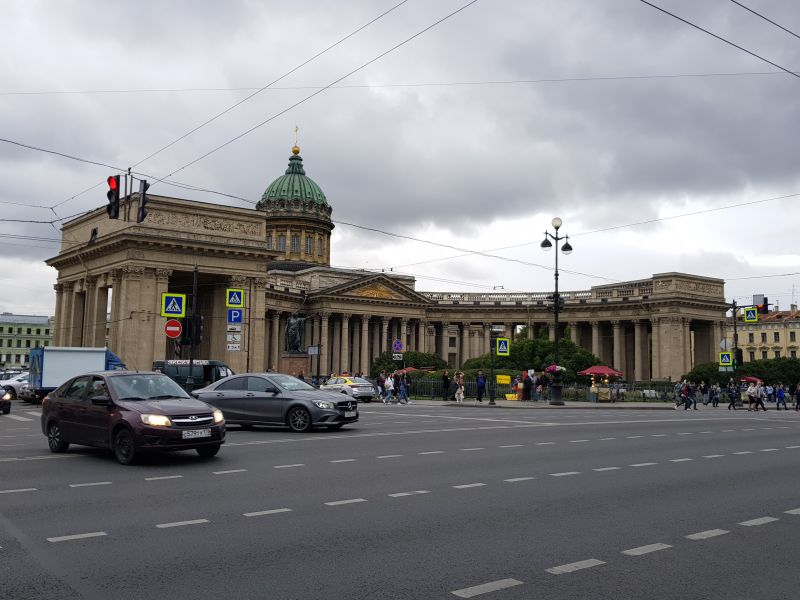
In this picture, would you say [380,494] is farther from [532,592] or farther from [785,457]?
[785,457]

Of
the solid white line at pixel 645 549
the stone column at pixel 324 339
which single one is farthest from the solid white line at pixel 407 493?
the stone column at pixel 324 339

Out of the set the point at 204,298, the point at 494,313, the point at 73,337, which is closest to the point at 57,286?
the point at 73,337

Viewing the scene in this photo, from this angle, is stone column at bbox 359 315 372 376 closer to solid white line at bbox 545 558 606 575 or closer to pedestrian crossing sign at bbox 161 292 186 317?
pedestrian crossing sign at bbox 161 292 186 317

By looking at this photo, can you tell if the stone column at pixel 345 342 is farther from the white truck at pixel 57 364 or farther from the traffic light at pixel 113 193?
the traffic light at pixel 113 193

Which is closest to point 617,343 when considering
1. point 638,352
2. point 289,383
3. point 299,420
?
point 638,352

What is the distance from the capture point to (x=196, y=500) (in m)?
9.68

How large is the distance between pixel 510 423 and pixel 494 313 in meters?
71.3

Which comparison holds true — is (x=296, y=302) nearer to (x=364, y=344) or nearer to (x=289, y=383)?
(x=364, y=344)

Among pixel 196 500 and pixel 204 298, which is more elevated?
pixel 204 298

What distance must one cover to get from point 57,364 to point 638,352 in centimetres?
7005

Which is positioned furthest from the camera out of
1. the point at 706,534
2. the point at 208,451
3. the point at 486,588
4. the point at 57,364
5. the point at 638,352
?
the point at 638,352

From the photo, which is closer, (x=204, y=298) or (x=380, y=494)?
(x=380, y=494)

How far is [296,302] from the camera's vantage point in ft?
283

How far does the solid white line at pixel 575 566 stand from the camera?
6465mm
